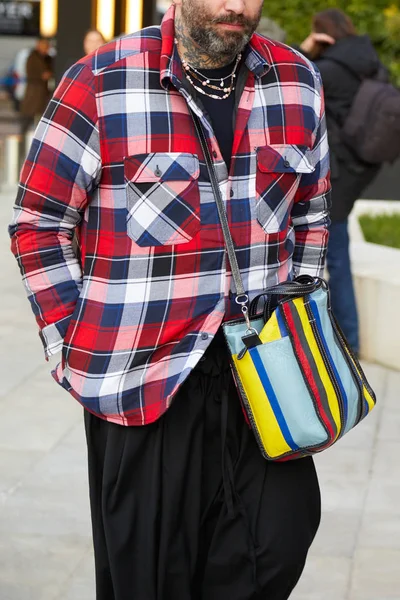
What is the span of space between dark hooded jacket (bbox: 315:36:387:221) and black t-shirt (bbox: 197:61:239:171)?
11.3 feet

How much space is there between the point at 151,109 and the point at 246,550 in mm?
983

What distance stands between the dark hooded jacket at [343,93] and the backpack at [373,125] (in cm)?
4

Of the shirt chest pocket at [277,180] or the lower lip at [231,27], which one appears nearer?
the lower lip at [231,27]

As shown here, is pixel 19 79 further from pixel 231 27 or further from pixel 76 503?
pixel 231 27

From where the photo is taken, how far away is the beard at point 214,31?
2.31 meters

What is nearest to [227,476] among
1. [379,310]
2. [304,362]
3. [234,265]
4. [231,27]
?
[304,362]

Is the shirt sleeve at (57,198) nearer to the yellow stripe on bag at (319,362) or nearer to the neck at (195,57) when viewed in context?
the neck at (195,57)

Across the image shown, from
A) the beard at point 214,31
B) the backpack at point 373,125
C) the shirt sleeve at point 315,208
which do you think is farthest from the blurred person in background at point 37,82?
the beard at point 214,31

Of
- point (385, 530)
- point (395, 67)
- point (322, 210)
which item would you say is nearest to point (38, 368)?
point (385, 530)

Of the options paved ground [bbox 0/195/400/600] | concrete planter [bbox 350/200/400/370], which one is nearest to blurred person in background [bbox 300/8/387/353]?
concrete planter [bbox 350/200/400/370]

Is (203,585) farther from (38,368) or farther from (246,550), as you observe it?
(38,368)

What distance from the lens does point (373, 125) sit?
5.79 meters

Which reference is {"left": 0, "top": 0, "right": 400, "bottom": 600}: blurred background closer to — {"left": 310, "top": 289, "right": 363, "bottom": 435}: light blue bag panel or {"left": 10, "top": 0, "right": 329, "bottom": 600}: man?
{"left": 10, "top": 0, "right": 329, "bottom": 600}: man

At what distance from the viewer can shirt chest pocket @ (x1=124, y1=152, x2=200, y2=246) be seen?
2340 millimetres
